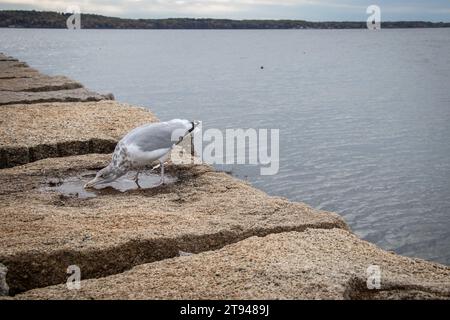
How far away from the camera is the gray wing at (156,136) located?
6.96 m

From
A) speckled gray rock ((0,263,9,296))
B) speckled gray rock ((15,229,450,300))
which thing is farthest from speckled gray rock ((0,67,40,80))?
speckled gray rock ((15,229,450,300))

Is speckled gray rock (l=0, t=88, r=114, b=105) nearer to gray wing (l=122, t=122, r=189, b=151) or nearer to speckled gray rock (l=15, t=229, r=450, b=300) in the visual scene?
gray wing (l=122, t=122, r=189, b=151)

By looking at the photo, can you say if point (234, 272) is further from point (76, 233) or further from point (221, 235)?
point (76, 233)

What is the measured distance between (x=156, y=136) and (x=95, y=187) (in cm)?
98

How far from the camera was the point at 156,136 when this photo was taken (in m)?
7.09

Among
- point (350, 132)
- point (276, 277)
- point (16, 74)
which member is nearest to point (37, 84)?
point (16, 74)

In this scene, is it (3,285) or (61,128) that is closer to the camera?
(3,285)

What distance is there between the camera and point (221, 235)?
5.15m

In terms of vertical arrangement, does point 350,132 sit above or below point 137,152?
below

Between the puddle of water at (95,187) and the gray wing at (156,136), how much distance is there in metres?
0.52

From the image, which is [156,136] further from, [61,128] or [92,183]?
[61,128]
